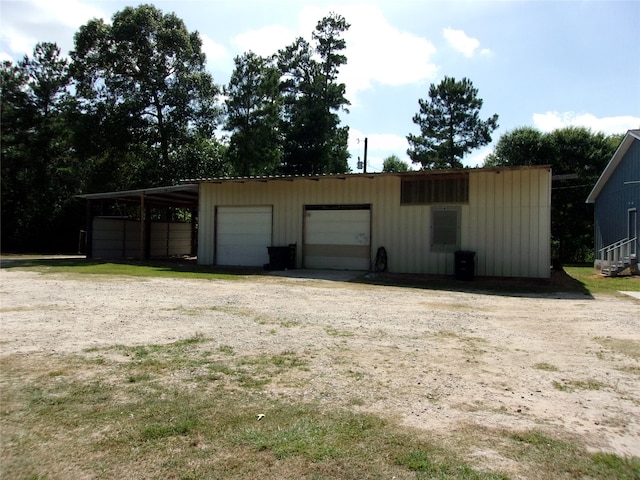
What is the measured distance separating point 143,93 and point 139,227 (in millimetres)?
10124

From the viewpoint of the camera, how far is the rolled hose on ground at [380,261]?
15.8 meters

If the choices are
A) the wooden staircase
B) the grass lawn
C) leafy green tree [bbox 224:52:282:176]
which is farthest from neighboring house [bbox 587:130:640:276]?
leafy green tree [bbox 224:52:282:176]

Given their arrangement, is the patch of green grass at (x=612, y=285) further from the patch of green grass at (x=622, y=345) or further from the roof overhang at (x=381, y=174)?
the patch of green grass at (x=622, y=345)

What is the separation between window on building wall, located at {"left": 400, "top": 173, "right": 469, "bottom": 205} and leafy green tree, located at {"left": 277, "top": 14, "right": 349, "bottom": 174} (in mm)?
18435

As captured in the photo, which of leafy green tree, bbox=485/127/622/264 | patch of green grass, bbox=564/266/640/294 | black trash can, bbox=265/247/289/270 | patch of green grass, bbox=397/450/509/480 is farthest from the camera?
leafy green tree, bbox=485/127/622/264

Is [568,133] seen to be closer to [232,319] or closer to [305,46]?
[305,46]

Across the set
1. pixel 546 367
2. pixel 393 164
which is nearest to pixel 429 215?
pixel 546 367

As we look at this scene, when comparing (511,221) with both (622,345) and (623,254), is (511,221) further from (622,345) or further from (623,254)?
(622,345)

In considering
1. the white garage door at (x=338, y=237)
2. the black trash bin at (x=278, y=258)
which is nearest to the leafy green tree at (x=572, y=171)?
the white garage door at (x=338, y=237)

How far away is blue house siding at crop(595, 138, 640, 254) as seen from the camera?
1781 centimetres

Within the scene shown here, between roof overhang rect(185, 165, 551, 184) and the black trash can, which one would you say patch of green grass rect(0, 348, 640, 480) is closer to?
roof overhang rect(185, 165, 551, 184)

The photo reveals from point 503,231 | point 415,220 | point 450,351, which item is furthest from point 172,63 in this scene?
point 450,351

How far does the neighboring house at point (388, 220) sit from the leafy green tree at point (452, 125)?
58.5 feet

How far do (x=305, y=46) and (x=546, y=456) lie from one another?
35.6 m
